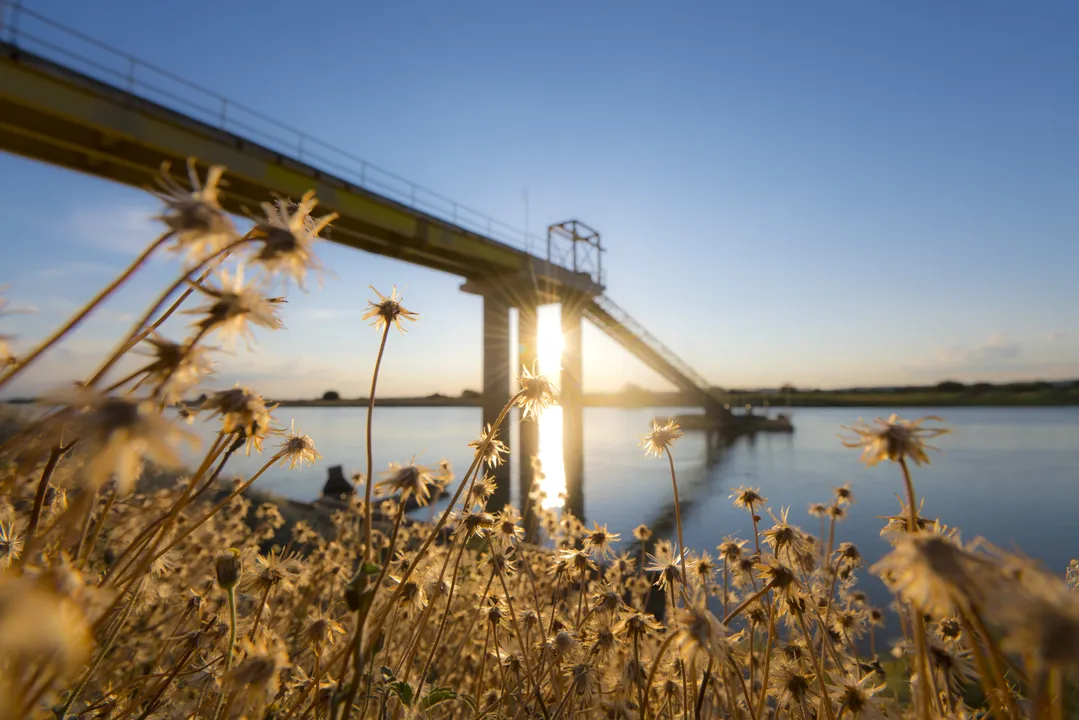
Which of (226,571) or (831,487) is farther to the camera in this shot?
(831,487)

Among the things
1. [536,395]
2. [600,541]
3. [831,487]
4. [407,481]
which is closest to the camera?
[407,481]

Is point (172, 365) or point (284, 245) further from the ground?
point (284, 245)

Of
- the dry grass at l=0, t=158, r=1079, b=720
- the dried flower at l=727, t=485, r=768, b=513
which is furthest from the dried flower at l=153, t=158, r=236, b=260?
the dried flower at l=727, t=485, r=768, b=513

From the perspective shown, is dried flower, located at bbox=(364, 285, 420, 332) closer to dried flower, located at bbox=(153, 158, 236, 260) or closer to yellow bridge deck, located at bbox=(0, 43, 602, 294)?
dried flower, located at bbox=(153, 158, 236, 260)

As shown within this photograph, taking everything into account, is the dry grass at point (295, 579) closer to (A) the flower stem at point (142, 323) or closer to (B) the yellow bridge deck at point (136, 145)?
(A) the flower stem at point (142, 323)

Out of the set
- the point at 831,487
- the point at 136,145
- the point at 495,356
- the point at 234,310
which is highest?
the point at 136,145

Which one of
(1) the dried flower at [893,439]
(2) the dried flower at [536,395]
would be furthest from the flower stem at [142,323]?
(1) the dried flower at [893,439]

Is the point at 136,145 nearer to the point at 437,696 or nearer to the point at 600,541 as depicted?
the point at 600,541

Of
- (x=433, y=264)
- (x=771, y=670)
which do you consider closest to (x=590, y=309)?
(x=433, y=264)

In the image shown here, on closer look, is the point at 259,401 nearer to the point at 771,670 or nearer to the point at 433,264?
the point at 771,670

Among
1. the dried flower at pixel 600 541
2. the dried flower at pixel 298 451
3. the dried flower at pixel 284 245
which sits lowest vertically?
the dried flower at pixel 600 541

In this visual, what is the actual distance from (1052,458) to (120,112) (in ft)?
121

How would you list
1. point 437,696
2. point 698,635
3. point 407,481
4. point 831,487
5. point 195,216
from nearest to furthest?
point 195,216, point 698,635, point 407,481, point 437,696, point 831,487

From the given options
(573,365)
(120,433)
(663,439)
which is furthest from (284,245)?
(573,365)
